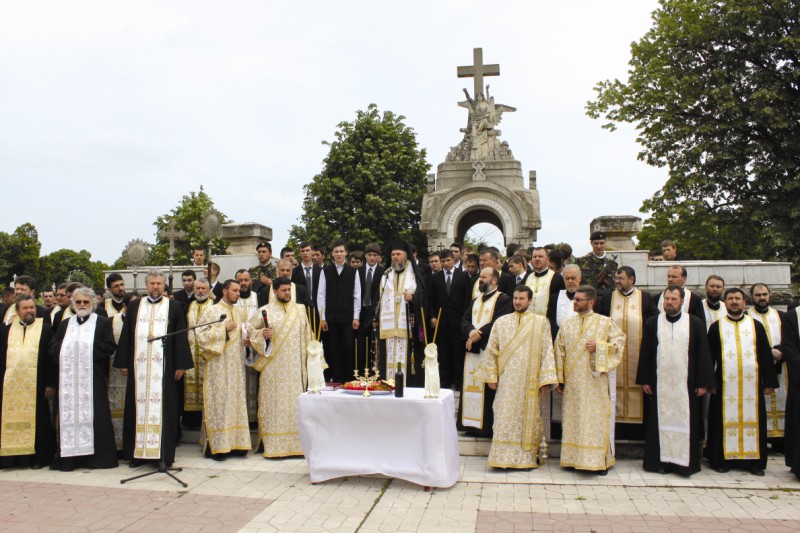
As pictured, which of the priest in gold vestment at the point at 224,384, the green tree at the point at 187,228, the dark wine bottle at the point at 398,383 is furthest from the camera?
the green tree at the point at 187,228

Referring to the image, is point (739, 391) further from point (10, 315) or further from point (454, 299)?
point (10, 315)

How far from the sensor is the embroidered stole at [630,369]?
25.3 feet

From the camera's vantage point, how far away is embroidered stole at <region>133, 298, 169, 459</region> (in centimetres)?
739

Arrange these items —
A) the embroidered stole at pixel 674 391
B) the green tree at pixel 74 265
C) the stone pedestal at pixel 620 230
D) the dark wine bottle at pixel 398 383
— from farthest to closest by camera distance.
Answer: the green tree at pixel 74 265, the stone pedestal at pixel 620 230, the embroidered stole at pixel 674 391, the dark wine bottle at pixel 398 383

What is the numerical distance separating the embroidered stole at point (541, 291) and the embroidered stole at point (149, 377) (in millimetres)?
4431

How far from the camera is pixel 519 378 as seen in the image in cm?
707

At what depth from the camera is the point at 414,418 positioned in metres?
6.42

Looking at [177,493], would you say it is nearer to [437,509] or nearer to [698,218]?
[437,509]

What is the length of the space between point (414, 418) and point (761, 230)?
15.5 meters

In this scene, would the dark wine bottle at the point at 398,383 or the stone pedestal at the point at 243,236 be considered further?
the stone pedestal at the point at 243,236

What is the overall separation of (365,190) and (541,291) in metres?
21.8

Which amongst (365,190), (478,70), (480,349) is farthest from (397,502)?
(365,190)

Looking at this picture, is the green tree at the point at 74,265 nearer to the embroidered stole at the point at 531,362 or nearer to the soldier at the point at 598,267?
the soldier at the point at 598,267

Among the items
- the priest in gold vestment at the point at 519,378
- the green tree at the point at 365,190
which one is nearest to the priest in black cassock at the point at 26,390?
the priest in gold vestment at the point at 519,378
